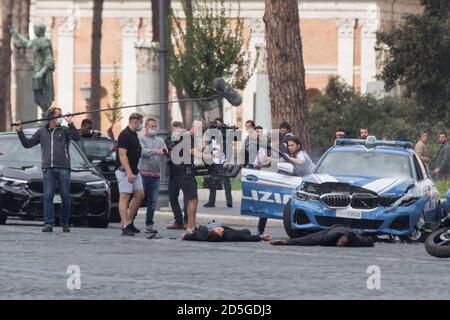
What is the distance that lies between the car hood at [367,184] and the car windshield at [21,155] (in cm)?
486

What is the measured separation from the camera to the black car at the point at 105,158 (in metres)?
30.5

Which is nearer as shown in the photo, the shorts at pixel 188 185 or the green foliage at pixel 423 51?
the shorts at pixel 188 185

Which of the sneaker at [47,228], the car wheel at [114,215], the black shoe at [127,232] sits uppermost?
the sneaker at [47,228]

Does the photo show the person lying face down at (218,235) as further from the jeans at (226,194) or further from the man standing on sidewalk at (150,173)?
the jeans at (226,194)

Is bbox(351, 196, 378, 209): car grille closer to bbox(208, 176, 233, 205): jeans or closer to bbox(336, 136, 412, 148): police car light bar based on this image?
bbox(336, 136, 412, 148): police car light bar

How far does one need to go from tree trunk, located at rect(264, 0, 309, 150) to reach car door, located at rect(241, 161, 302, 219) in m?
8.67

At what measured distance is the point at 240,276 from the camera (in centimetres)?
1898

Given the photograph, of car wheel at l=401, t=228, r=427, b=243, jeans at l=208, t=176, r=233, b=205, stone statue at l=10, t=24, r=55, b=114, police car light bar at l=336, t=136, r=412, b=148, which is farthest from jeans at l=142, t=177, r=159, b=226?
stone statue at l=10, t=24, r=55, b=114

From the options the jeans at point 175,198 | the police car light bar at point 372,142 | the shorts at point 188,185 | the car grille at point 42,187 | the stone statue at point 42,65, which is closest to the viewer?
the police car light bar at point 372,142

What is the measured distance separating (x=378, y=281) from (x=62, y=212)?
32.7 ft

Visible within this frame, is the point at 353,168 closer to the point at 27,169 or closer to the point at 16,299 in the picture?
the point at 27,169

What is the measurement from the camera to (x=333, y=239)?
24656 millimetres

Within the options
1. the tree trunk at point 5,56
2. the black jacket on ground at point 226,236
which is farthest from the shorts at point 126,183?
the tree trunk at point 5,56

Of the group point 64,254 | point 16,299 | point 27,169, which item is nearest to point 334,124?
point 27,169
